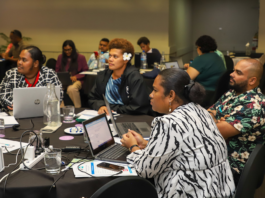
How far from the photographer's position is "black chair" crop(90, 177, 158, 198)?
3.44ft

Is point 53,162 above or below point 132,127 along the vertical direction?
above

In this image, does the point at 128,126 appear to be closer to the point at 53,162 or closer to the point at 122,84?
the point at 122,84

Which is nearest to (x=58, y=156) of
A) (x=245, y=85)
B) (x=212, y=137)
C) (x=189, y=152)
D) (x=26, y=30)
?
(x=189, y=152)

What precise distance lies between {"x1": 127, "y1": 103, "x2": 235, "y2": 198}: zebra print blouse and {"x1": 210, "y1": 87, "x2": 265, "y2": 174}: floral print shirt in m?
0.65

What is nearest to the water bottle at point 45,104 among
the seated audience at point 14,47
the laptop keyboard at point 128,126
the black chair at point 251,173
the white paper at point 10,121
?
the white paper at point 10,121

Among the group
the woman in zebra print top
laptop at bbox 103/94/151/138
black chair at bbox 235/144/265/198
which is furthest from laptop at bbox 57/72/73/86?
black chair at bbox 235/144/265/198

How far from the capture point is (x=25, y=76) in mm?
3254

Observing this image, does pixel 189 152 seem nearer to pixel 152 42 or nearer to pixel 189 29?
pixel 152 42

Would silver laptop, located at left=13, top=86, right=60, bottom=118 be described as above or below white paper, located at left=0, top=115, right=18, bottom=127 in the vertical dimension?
above

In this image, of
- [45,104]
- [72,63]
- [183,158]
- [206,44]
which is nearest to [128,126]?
[45,104]

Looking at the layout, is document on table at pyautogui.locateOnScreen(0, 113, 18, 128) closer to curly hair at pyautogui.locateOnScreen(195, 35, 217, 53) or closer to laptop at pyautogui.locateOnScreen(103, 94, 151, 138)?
laptop at pyautogui.locateOnScreen(103, 94, 151, 138)

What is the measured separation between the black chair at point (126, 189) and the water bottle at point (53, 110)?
58.6 inches

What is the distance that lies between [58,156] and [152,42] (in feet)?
22.7

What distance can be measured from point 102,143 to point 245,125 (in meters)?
1.02
